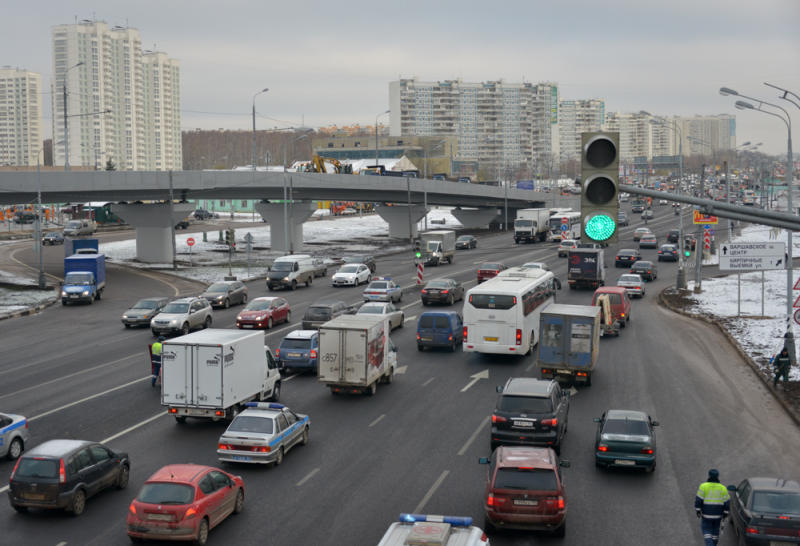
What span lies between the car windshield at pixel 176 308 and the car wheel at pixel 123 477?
67.3 ft

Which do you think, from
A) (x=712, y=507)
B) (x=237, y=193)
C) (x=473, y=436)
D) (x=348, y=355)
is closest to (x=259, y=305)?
(x=348, y=355)

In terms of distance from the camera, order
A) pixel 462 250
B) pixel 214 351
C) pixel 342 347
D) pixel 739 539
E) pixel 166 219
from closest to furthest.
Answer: pixel 739 539 < pixel 214 351 < pixel 342 347 < pixel 166 219 < pixel 462 250

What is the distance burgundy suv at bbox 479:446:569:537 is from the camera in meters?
15.3

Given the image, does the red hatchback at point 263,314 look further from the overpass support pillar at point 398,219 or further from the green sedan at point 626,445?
the overpass support pillar at point 398,219

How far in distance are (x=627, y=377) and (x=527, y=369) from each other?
352 centimetres

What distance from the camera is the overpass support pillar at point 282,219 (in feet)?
278

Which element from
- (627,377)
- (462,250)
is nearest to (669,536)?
(627,377)

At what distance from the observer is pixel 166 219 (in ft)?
237

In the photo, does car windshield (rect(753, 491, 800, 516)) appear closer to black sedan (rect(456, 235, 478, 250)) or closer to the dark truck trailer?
the dark truck trailer

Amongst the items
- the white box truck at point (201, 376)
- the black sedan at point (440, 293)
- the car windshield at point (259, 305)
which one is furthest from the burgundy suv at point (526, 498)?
the black sedan at point (440, 293)

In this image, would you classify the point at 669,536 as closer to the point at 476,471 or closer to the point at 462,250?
the point at 476,471

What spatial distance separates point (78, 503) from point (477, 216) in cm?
10150

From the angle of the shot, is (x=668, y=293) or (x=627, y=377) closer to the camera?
(x=627, y=377)

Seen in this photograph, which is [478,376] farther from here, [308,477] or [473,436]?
[308,477]
